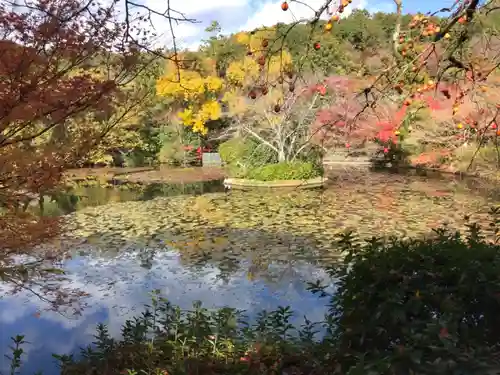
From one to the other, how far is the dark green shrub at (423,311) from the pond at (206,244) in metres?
2.43

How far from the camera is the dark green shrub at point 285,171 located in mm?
12836

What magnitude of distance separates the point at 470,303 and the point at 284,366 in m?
1.19

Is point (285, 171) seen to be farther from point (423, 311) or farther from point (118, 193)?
point (423, 311)

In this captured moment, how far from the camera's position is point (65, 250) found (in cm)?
688

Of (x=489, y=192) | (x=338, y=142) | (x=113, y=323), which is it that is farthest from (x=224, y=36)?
(x=113, y=323)

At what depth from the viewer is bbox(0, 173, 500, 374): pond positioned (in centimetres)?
462

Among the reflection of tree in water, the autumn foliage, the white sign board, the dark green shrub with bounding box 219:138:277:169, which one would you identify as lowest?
the reflection of tree in water

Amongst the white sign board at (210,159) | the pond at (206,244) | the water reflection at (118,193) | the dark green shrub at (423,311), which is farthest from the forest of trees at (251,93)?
the water reflection at (118,193)

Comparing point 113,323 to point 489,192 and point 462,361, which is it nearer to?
point 462,361

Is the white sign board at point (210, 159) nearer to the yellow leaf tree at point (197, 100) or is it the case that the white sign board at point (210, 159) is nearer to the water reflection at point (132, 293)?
the yellow leaf tree at point (197, 100)

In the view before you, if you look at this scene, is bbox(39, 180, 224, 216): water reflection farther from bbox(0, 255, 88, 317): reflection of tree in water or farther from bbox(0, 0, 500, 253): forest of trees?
bbox(0, 255, 88, 317): reflection of tree in water

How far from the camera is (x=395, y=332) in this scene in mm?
1847

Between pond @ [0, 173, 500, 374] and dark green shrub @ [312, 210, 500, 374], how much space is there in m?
2.43

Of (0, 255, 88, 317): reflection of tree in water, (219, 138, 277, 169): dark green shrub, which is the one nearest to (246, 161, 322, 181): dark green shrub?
(219, 138, 277, 169): dark green shrub
